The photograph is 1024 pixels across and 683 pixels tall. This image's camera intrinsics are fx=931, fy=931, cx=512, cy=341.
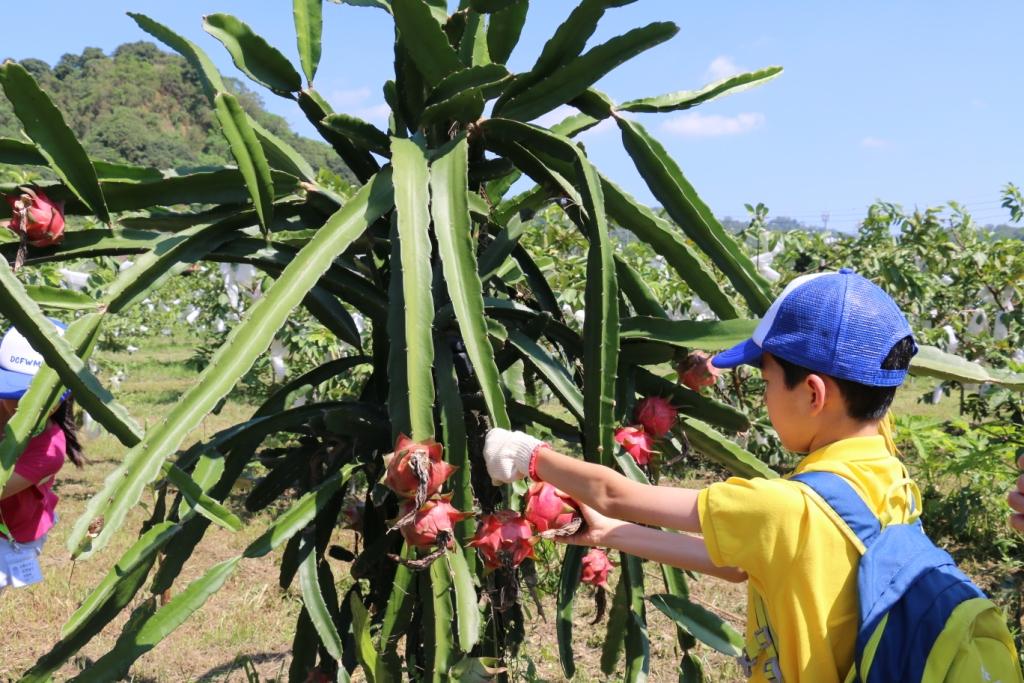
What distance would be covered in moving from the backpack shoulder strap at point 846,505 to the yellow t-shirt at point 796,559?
0.01 metres

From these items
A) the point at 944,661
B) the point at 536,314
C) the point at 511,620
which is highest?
the point at 536,314

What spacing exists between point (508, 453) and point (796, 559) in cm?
44

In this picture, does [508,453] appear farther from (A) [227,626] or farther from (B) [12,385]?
(A) [227,626]

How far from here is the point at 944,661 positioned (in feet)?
3.62

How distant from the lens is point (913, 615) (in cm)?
115

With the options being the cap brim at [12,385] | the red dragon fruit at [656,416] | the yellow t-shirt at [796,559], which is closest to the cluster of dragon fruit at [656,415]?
the red dragon fruit at [656,416]

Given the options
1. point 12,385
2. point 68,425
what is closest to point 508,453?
point 12,385

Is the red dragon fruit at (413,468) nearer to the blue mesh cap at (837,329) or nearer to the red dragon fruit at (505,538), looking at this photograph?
the red dragon fruit at (505,538)

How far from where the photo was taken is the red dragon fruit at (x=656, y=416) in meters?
1.72

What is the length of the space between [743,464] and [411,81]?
975 mm

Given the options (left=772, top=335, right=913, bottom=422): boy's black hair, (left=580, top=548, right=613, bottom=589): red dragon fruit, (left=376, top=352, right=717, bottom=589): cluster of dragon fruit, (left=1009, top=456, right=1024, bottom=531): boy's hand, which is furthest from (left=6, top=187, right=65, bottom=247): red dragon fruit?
(left=1009, top=456, right=1024, bottom=531): boy's hand

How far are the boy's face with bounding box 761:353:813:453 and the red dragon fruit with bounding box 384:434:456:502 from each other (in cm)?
49

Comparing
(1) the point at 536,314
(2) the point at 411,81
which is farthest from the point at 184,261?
(1) the point at 536,314

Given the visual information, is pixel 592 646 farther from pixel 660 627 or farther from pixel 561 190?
pixel 561 190
